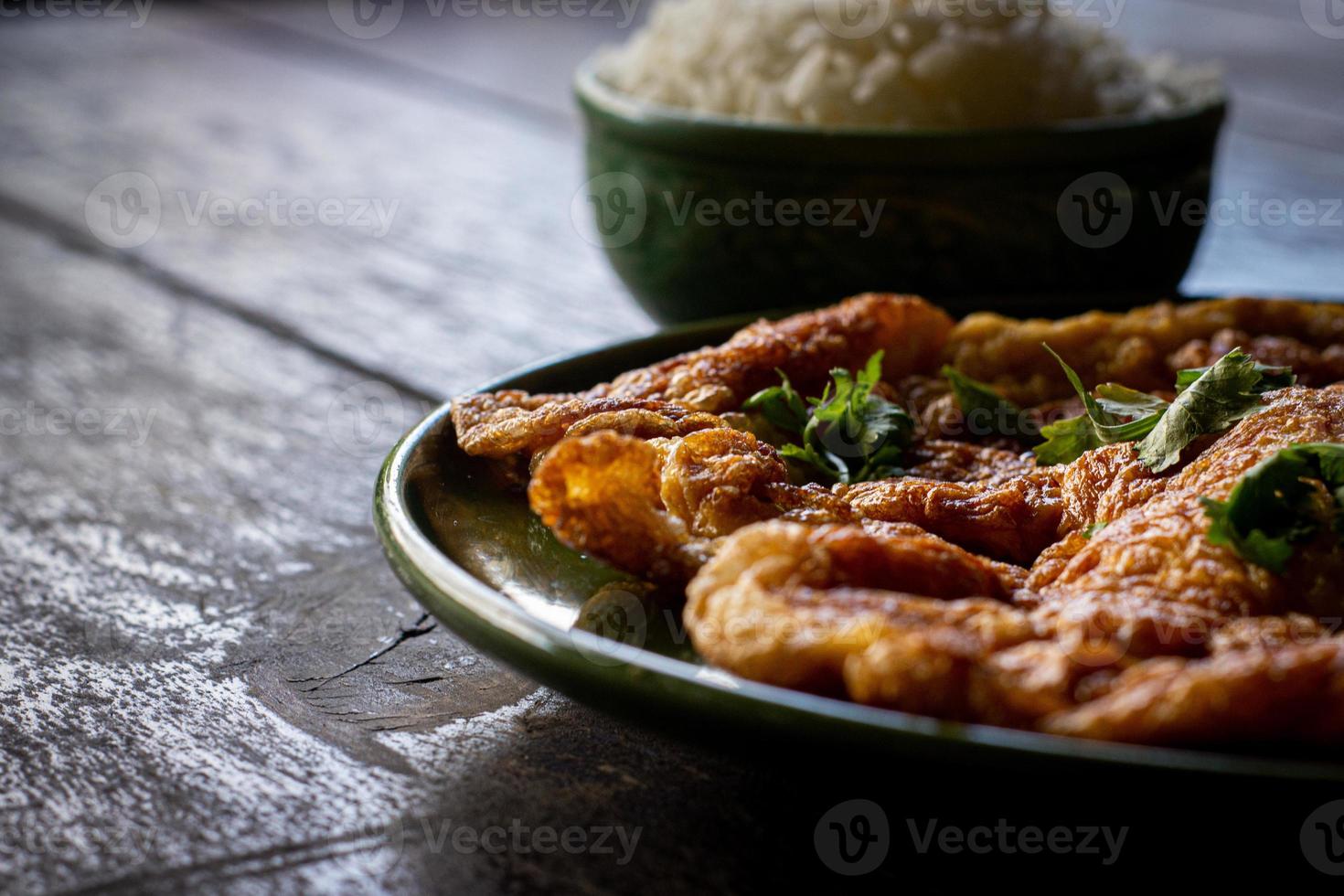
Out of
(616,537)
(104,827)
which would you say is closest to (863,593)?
(616,537)

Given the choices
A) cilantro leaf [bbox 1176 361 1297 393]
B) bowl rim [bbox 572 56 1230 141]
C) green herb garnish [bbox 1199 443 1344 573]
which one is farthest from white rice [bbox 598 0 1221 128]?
green herb garnish [bbox 1199 443 1344 573]

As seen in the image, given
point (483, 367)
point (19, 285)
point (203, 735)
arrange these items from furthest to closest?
point (19, 285)
point (483, 367)
point (203, 735)

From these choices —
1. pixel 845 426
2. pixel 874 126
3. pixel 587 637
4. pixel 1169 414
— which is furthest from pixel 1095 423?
pixel 874 126

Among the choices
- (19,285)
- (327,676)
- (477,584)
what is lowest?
(19,285)

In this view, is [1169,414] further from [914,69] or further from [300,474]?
[300,474]

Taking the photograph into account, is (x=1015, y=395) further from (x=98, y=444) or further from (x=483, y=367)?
(x=98, y=444)

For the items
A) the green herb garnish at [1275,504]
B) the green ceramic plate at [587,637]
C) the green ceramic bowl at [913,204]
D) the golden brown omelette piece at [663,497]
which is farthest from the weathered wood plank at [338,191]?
the green herb garnish at [1275,504]

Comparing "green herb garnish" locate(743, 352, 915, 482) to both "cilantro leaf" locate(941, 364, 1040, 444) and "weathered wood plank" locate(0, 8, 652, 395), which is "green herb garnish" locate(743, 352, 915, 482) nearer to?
"cilantro leaf" locate(941, 364, 1040, 444)

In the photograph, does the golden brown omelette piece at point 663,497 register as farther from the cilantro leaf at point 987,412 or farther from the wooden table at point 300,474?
the cilantro leaf at point 987,412
